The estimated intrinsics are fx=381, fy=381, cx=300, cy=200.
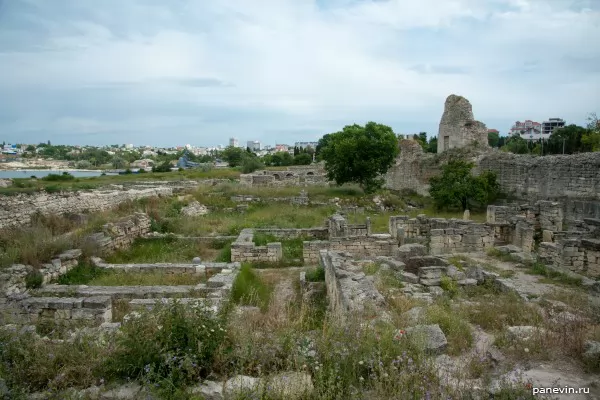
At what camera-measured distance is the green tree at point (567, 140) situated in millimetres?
51128

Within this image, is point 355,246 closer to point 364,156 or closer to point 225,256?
point 225,256

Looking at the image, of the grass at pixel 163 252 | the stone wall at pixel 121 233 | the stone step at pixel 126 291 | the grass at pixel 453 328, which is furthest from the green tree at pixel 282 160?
the grass at pixel 453 328

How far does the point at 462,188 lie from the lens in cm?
2164

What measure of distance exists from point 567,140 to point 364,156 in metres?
41.6

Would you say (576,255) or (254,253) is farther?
(254,253)

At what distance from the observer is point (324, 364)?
4031 mm

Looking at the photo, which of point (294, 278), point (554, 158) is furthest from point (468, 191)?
point (294, 278)

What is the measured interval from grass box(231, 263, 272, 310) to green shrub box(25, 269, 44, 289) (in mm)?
4619

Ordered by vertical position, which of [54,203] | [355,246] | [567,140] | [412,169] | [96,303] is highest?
[567,140]

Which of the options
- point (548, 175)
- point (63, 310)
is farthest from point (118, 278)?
point (548, 175)

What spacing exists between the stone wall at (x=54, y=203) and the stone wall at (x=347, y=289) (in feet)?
39.0

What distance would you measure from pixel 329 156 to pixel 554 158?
14.3 metres

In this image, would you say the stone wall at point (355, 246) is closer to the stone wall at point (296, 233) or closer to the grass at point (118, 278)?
the stone wall at point (296, 233)

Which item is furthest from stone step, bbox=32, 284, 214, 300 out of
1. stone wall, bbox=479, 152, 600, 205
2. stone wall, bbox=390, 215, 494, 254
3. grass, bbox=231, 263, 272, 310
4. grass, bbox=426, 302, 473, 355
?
stone wall, bbox=479, 152, 600, 205
